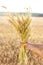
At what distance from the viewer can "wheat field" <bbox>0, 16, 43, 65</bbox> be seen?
1.33 m

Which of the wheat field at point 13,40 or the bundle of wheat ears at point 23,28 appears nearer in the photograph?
the bundle of wheat ears at point 23,28

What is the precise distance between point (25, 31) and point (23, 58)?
20cm

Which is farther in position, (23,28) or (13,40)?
(13,40)

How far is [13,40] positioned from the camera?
4.58 ft

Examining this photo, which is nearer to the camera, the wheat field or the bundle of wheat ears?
the bundle of wheat ears

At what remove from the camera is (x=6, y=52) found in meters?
1.36

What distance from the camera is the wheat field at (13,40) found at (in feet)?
4.36

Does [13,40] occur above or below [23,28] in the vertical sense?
below

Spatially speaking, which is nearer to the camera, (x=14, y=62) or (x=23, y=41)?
(x=23, y=41)

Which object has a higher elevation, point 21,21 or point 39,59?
point 21,21
